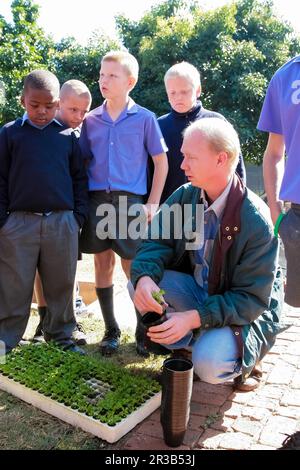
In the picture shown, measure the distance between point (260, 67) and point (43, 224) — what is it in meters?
10.1

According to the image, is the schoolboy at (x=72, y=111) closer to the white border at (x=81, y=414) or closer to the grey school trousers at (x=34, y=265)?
the grey school trousers at (x=34, y=265)

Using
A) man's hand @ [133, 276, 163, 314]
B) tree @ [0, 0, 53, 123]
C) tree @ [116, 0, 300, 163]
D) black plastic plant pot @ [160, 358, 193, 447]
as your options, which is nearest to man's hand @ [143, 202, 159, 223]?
man's hand @ [133, 276, 163, 314]

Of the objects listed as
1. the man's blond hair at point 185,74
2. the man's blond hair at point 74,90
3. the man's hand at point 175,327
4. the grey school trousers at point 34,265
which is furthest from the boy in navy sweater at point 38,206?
the man's hand at point 175,327

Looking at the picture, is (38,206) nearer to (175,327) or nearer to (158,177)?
(158,177)

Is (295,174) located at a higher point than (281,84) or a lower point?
lower

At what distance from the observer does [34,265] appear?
3.32 metres

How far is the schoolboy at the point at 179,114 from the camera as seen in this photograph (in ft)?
11.7

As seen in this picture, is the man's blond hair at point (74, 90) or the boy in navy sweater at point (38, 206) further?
the man's blond hair at point (74, 90)

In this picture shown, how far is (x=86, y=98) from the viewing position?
3.62 m

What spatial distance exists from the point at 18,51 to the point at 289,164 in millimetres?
12033

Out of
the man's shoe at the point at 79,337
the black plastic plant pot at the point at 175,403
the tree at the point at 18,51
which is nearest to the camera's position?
the black plastic plant pot at the point at 175,403

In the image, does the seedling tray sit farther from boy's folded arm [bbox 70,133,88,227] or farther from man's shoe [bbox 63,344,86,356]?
boy's folded arm [bbox 70,133,88,227]

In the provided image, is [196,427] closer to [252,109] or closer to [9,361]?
[9,361]
